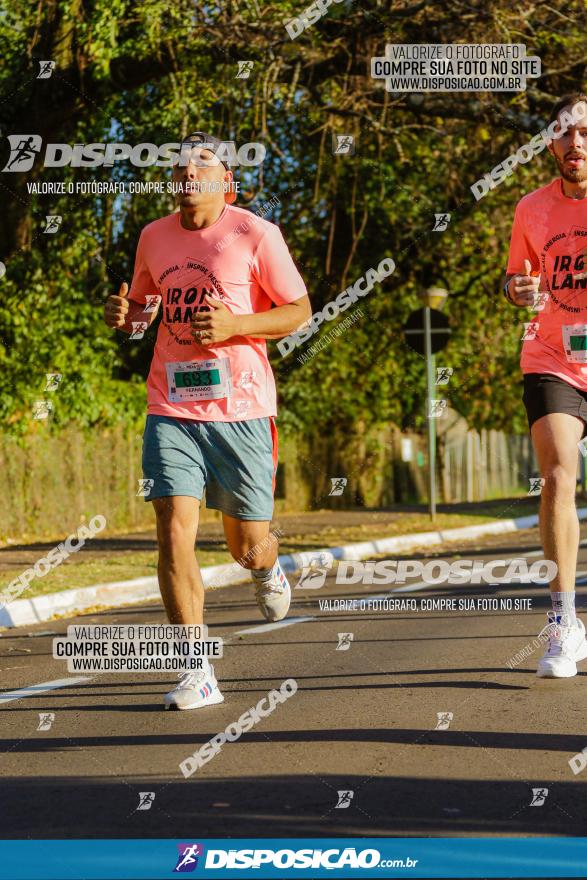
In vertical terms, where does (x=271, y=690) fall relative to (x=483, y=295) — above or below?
below

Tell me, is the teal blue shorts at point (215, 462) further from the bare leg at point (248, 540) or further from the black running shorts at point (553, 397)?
the black running shorts at point (553, 397)

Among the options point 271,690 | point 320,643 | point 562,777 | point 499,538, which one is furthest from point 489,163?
point 562,777

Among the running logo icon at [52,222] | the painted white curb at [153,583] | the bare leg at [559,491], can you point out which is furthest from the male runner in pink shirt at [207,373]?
the running logo icon at [52,222]

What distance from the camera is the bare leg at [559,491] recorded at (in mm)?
6199

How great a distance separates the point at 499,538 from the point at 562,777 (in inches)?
514

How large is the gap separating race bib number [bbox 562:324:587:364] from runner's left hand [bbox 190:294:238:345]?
5.17 feet

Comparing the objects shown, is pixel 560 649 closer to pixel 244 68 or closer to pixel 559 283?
pixel 559 283

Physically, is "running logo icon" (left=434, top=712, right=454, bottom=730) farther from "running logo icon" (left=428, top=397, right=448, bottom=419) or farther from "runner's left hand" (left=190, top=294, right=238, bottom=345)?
"running logo icon" (left=428, top=397, right=448, bottom=419)

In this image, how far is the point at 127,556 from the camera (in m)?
13.7

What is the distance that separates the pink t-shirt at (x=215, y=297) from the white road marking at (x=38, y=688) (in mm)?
1472

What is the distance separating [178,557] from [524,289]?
1875mm

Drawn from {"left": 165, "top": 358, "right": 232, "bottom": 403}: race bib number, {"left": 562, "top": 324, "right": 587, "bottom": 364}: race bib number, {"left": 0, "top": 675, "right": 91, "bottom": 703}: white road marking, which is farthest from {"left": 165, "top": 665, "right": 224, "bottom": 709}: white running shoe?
{"left": 562, "top": 324, "right": 587, "bottom": 364}: race bib number

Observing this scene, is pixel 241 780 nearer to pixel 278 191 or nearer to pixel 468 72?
pixel 468 72

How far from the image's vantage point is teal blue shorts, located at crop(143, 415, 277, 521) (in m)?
5.78
